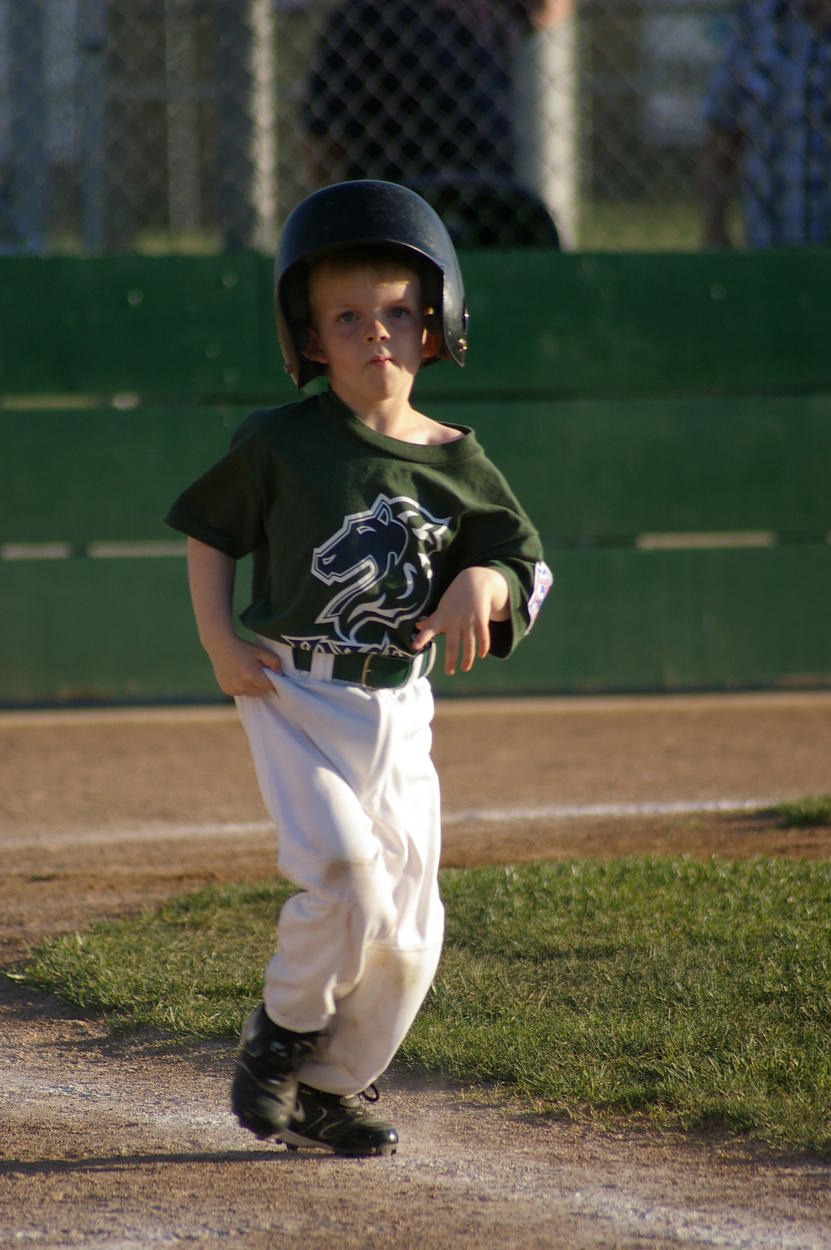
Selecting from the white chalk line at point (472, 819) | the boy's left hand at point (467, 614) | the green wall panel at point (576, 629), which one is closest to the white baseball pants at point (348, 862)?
the boy's left hand at point (467, 614)

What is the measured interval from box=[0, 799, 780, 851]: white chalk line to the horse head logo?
2.22 meters

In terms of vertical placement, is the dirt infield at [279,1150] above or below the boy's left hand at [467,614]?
below

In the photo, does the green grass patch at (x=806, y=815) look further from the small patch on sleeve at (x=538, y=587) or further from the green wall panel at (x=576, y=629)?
the small patch on sleeve at (x=538, y=587)

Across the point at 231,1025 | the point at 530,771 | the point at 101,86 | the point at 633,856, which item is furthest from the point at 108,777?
the point at 101,86

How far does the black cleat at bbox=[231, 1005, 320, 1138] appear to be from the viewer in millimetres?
2457

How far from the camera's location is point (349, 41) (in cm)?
653

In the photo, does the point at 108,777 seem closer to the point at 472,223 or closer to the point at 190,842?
the point at 190,842

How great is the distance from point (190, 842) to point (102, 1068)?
162 cm

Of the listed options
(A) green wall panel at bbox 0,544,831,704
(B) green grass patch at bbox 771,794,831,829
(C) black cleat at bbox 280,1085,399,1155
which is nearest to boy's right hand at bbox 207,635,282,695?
(C) black cleat at bbox 280,1085,399,1155

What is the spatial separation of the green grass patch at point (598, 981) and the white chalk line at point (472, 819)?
69cm

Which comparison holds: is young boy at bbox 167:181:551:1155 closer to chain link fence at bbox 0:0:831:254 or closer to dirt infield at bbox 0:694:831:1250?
dirt infield at bbox 0:694:831:1250

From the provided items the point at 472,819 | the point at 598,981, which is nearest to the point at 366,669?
the point at 598,981

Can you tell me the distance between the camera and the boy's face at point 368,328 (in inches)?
99.1

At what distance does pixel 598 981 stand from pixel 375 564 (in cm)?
118
